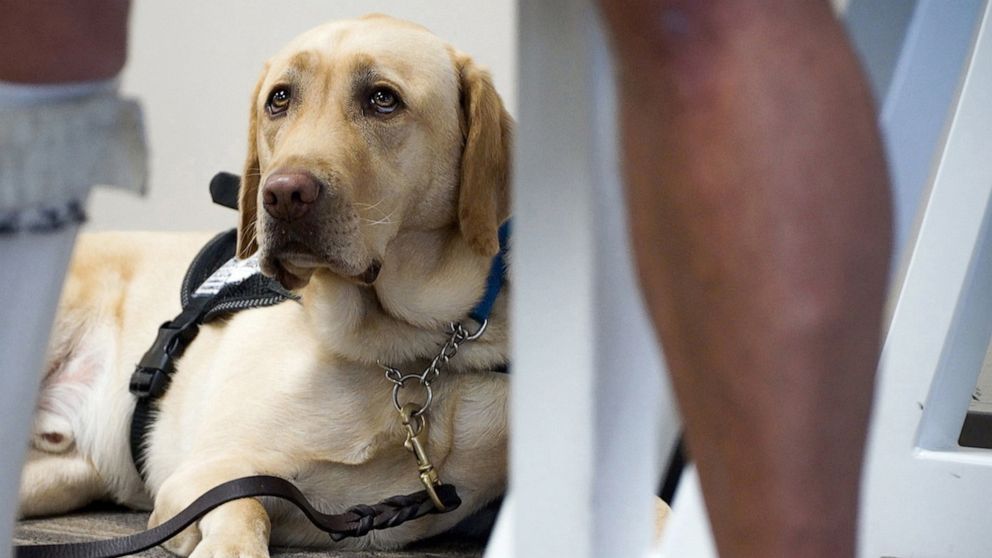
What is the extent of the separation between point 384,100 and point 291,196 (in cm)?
28

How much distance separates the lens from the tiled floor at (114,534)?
1889 millimetres

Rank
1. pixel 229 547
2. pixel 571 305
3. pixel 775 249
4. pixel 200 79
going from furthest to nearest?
pixel 200 79
pixel 229 547
pixel 571 305
pixel 775 249

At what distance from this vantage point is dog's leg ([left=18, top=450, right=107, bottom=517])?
91.7 inches

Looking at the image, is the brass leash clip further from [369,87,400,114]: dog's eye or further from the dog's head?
[369,87,400,114]: dog's eye

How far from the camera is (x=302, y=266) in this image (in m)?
1.86

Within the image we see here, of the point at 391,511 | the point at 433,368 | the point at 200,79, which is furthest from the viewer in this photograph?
the point at 200,79

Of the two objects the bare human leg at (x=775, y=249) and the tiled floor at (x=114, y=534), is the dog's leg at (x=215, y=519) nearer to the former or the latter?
the tiled floor at (x=114, y=534)

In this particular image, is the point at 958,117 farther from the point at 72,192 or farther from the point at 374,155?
the point at 72,192

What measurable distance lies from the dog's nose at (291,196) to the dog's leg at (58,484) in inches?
36.2

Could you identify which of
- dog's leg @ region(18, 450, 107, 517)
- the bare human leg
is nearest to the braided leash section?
dog's leg @ region(18, 450, 107, 517)

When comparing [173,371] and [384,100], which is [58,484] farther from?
[384,100]

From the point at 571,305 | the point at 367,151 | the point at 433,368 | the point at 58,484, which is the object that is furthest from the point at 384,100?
the point at 571,305

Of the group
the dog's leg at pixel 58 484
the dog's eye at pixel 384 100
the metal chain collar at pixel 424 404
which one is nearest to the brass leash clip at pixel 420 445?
the metal chain collar at pixel 424 404

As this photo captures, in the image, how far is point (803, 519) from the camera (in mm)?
429
